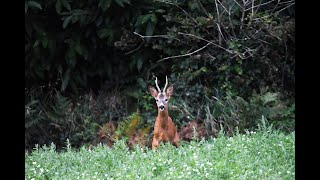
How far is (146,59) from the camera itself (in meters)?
11.6

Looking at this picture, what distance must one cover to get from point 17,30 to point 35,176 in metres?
3.42

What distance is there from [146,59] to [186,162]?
5.43 m

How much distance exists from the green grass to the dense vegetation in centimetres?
288

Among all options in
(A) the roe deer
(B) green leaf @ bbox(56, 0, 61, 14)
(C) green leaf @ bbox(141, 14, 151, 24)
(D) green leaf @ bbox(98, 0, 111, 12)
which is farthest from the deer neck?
(B) green leaf @ bbox(56, 0, 61, 14)

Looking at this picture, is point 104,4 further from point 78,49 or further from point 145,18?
point 78,49

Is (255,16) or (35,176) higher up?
(255,16)

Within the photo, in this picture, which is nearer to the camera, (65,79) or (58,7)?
(58,7)

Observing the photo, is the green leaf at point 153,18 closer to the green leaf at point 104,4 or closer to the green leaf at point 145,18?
the green leaf at point 145,18

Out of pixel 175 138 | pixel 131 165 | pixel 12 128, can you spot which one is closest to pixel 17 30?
pixel 12 128

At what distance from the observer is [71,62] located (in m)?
11.1

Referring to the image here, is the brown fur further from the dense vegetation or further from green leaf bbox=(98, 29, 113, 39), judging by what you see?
green leaf bbox=(98, 29, 113, 39)

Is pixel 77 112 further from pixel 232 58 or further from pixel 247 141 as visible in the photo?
pixel 247 141

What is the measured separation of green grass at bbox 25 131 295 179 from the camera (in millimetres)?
5734

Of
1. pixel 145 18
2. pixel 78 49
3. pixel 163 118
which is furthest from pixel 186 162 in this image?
pixel 78 49
